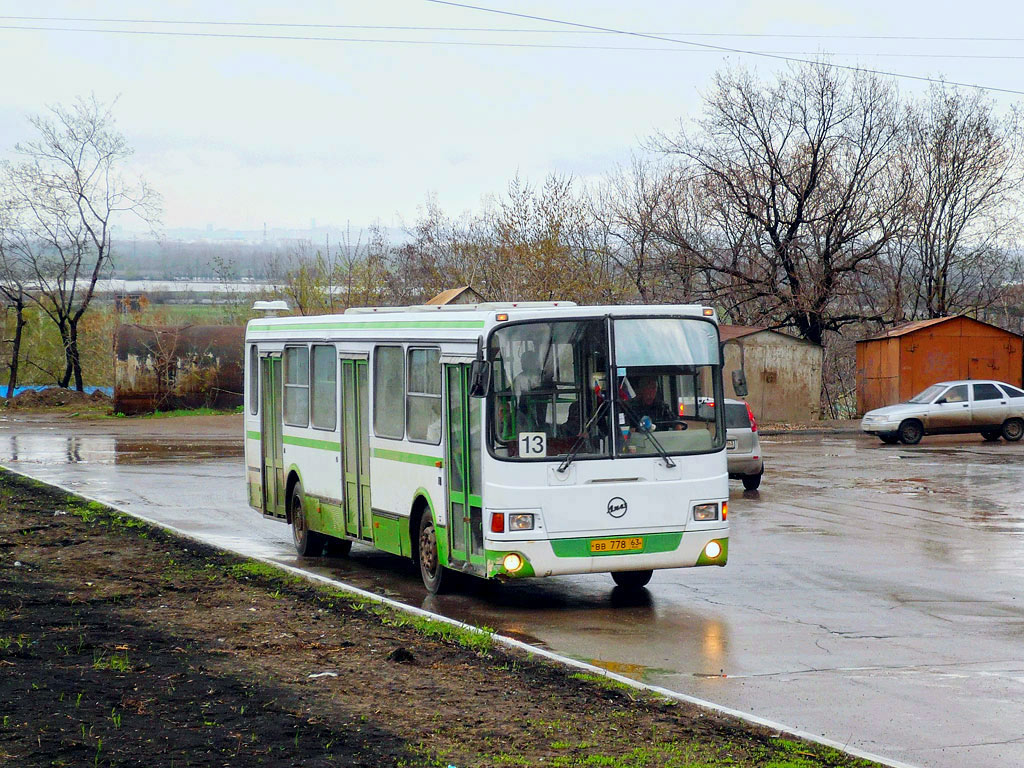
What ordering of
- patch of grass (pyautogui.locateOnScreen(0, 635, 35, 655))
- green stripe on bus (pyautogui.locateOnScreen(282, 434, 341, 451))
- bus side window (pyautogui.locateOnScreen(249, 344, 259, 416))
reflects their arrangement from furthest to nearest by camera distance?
bus side window (pyautogui.locateOnScreen(249, 344, 259, 416)) → green stripe on bus (pyautogui.locateOnScreen(282, 434, 341, 451)) → patch of grass (pyautogui.locateOnScreen(0, 635, 35, 655))

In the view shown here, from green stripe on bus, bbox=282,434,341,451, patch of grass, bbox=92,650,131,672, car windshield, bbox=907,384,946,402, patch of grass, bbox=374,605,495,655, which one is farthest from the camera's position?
car windshield, bbox=907,384,946,402

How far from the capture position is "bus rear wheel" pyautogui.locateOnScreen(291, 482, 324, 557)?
48.5ft

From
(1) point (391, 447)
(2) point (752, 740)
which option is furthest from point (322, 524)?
(2) point (752, 740)

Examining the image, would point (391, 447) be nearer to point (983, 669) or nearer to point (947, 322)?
point (983, 669)

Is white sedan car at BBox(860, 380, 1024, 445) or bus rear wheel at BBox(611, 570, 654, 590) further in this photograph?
white sedan car at BBox(860, 380, 1024, 445)

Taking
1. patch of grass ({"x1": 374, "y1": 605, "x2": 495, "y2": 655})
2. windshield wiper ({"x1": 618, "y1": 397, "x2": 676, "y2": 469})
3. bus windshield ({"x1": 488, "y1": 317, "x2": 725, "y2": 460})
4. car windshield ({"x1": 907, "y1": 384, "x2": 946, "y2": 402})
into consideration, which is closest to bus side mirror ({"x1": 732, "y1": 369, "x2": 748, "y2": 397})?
bus windshield ({"x1": 488, "y1": 317, "x2": 725, "y2": 460})

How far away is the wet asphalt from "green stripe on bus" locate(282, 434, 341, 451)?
1.31 m

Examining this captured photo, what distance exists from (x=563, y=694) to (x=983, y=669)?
10.1 ft

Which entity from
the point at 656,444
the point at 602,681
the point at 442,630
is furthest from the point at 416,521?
the point at 602,681

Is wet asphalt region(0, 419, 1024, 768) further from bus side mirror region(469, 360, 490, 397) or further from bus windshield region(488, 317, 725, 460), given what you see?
bus side mirror region(469, 360, 490, 397)

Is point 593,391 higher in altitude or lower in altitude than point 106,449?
higher

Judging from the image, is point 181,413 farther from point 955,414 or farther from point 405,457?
point 405,457

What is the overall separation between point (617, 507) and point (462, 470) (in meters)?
1.42

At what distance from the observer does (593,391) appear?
1102 centimetres
